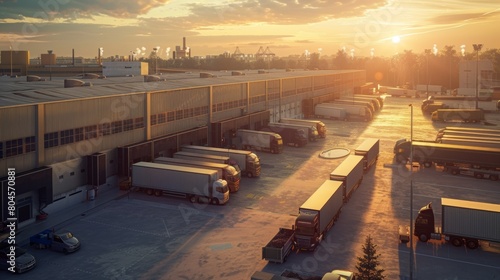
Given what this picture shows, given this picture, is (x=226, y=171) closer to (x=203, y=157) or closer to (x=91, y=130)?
(x=203, y=157)

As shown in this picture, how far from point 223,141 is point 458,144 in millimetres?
24360

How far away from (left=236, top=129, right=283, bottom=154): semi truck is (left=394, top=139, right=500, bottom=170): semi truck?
1404cm

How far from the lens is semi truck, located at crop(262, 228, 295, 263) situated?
22312mm

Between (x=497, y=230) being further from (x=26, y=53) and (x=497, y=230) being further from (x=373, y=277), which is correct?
(x=26, y=53)

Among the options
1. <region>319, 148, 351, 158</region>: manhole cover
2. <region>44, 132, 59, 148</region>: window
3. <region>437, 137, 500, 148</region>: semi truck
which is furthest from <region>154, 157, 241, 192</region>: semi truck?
<region>437, 137, 500, 148</region>: semi truck

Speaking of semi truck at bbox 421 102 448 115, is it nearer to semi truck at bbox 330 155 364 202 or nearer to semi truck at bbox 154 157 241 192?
semi truck at bbox 330 155 364 202

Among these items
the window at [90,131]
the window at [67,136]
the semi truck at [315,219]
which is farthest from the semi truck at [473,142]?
the window at [67,136]

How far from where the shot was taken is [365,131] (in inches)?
2579

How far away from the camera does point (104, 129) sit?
34.3m

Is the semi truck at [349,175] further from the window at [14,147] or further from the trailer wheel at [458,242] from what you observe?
the window at [14,147]

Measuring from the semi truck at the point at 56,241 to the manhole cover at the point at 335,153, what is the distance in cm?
2947

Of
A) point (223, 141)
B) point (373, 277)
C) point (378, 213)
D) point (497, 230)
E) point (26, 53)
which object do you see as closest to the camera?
point (373, 277)

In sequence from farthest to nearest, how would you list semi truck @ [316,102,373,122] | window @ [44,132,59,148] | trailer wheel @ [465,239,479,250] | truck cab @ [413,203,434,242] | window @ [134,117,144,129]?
1. semi truck @ [316,102,373,122]
2. window @ [134,117,144,129]
3. window @ [44,132,59,148]
4. truck cab @ [413,203,434,242]
5. trailer wheel @ [465,239,479,250]

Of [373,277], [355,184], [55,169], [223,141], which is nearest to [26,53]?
[223,141]
